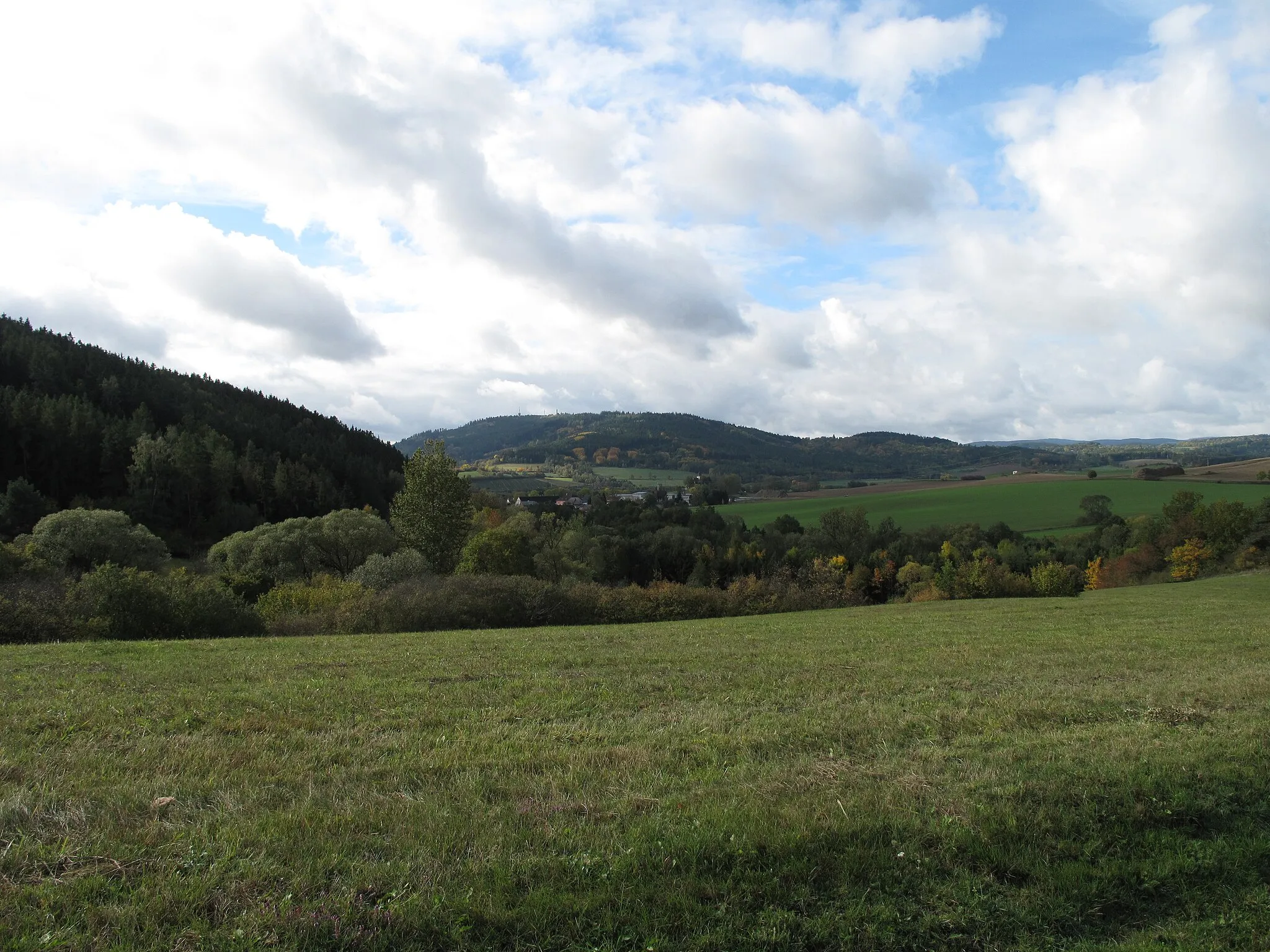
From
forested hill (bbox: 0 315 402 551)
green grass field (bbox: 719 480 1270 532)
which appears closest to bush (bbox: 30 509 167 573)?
forested hill (bbox: 0 315 402 551)

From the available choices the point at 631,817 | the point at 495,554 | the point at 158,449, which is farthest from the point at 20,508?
the point at 631,817

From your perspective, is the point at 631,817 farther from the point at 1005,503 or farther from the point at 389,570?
the point at 1005,503

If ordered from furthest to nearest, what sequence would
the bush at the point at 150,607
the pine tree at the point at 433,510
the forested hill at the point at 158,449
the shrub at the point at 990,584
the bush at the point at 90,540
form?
the forested hill at the point at 158,449 → the shrub at the point at 990,584 → the pine tree at the point at 433,510 → the bush at the point at 90,540 → the bush at the point at 150,607

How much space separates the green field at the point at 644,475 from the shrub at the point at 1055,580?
99.9 m

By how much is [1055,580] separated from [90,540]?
71.5 m

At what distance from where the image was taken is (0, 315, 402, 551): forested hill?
260ft

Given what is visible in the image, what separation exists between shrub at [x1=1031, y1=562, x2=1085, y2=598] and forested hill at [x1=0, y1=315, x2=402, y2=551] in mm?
82431

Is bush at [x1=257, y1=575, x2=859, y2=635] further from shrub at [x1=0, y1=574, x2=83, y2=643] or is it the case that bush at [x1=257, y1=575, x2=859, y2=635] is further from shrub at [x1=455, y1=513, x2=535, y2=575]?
shrub at [x1=455, y1=513, x2=535, y2=575]

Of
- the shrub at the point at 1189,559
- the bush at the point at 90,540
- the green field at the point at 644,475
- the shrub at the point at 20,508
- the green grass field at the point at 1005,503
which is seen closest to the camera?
the bush at the point at 90,540

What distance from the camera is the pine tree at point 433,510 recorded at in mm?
51219

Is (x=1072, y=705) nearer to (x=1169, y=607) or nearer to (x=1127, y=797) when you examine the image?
(x=1127, y=797)

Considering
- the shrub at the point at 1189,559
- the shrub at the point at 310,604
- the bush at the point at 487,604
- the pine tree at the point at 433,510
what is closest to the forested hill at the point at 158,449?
the pine tree at the point at 433,510

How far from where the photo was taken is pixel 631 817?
6.20 metres

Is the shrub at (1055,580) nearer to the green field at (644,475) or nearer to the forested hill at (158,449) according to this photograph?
the forested hill at (158,449)
